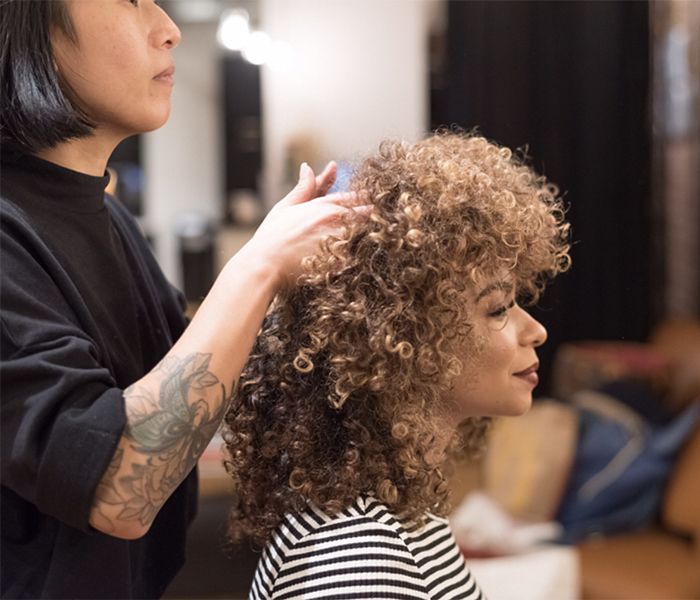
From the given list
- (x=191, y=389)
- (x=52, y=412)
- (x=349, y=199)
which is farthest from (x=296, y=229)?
(x=52, y=412)

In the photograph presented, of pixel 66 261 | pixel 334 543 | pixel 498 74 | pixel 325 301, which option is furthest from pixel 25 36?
pixel 498 74

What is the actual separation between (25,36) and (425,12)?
3.37 metres

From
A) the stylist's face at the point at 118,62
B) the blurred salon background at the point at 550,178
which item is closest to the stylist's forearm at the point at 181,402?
the stylist's face at the point at 118,62

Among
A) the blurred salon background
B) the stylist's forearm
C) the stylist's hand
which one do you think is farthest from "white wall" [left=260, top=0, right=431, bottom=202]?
the stylist's forearm

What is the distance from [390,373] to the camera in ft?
3.31

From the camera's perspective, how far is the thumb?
1025 mm

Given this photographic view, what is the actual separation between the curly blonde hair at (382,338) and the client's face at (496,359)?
0.10ft

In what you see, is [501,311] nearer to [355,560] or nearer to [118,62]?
[355,560]

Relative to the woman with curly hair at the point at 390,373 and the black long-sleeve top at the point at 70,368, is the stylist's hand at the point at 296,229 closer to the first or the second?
the woman with curly hair at the point at 390,373

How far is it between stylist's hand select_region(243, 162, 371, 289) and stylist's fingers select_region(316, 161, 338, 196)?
1.9 inches

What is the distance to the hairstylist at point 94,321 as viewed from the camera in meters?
0.85

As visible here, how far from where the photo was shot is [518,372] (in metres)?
1.14

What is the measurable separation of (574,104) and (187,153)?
6.08 ft

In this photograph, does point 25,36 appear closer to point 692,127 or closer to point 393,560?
point 393,560
